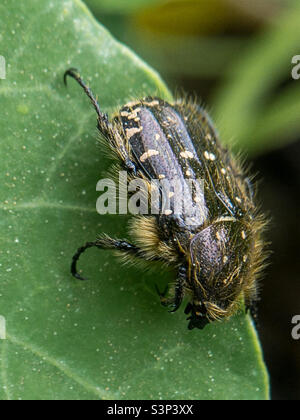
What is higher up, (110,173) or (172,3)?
(172,3)

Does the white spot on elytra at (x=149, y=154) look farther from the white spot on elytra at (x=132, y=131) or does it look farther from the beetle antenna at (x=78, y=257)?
the beetle antenna at (x=78, y=257)

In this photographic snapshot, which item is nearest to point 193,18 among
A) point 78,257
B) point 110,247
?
point 110,247

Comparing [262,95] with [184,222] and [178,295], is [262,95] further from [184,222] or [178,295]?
[178,295]

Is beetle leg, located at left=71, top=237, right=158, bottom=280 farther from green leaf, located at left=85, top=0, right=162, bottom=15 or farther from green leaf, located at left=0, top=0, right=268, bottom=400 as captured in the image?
green leaf, located at left=85, top=0, right=162, bottom=15

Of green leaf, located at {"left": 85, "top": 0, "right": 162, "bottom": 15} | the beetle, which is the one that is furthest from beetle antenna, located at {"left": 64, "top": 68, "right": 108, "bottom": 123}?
green leaf, located at {"left": 85, "top": 0, "right": 162, "bottom": 15}

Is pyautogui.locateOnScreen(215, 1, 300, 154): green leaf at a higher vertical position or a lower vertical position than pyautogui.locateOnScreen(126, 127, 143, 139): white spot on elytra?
higher
